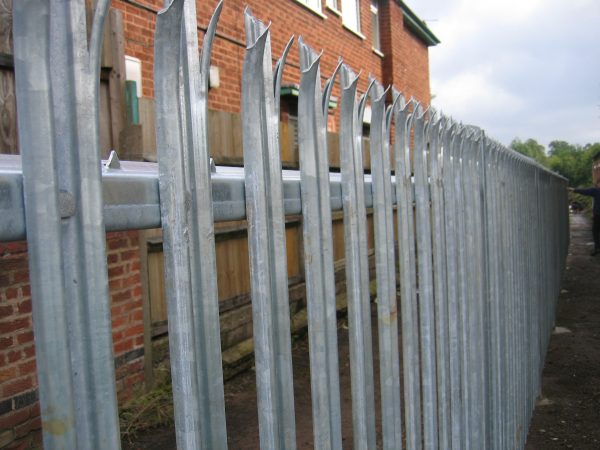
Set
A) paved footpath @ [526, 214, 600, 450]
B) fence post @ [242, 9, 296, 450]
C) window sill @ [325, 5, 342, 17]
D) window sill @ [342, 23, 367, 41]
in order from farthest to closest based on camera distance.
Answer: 1. window sill @ [342, 23, 367, 41]
2. window sill @ [325, 5, 342, 17]
3. paved footpath @ [526, 214, 600, 450]
4. fence post @ [242, 9, 296, 450]

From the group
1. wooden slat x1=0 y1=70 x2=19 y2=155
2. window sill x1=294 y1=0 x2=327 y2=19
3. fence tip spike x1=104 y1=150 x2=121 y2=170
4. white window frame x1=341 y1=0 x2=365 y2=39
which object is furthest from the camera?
white window frame x1=341 y1=0 x2=365 y2=39

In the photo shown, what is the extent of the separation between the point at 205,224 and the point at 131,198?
0.46ft

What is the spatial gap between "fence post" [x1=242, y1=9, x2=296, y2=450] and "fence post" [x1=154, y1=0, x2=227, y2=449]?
127 mm

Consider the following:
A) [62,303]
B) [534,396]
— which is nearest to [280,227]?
[62,303]

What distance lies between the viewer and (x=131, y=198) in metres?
0.83

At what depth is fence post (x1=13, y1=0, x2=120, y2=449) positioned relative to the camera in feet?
2.25

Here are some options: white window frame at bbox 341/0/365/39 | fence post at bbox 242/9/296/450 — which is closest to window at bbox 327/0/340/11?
white window frame at bbox 341/0/365/39

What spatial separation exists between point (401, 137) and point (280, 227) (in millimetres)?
811

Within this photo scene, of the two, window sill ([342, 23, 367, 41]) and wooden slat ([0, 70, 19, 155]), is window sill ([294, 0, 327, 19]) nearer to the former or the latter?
window sill ([342, 23, 367, 41])

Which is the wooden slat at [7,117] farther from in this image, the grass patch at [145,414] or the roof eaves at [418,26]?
the roof eaves at [418,26]

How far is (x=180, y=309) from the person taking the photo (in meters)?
0.88

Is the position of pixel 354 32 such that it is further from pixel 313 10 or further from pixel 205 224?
pixel 205 224

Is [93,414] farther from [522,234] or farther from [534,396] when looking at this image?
[534,396]

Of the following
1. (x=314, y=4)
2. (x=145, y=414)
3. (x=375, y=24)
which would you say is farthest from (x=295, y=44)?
(x=145, y=414)
